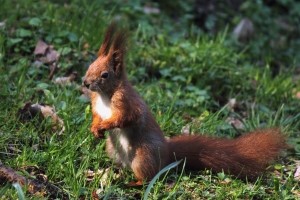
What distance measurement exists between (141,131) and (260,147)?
27.0 inches

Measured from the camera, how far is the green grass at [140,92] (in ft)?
10.1

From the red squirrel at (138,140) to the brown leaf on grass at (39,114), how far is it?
44 centimetres

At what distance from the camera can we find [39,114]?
350 cm

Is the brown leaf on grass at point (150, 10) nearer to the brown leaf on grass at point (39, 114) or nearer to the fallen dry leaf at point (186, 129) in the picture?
the fallen dry leaf at point (186, 129)

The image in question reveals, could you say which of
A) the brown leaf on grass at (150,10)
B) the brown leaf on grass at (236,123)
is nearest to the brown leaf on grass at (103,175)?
the brown leaf on grass at (236,123)

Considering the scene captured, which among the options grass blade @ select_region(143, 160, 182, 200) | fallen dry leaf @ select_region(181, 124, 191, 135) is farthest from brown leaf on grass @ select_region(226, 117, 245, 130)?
grass blade @ select_region(143, 160, 182, 200)

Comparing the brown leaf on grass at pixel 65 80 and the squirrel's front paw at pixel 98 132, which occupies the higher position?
the squirrel's front paw at pixel 98 132

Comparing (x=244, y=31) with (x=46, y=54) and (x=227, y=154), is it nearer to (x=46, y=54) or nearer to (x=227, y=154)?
(x=46, y=54)

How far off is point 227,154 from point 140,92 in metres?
1.12

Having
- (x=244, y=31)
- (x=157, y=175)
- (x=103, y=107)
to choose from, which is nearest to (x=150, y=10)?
(x=244, y=31)

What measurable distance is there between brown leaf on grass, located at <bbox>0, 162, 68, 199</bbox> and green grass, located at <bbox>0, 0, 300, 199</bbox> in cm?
4

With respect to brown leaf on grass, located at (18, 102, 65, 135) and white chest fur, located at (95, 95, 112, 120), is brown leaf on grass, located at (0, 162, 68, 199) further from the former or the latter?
brown leaf on grass, located at (18, 102, 65, 135)

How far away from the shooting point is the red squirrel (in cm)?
298

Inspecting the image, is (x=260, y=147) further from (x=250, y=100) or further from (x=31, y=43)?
(x=31, y=43)
